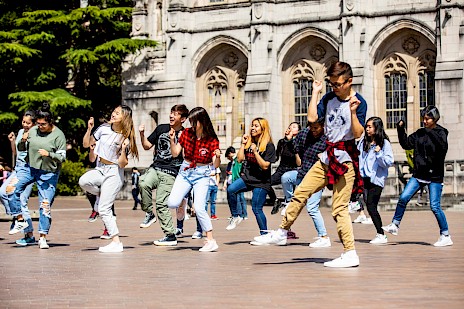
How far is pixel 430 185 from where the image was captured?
1517 cm

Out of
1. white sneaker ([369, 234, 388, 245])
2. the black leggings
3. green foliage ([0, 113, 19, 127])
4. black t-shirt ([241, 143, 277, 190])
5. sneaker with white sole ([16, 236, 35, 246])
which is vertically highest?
green foliage ([0, 113, 19, 127])

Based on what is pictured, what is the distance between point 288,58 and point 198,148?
26.6 metres

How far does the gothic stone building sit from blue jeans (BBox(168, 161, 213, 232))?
21.4m

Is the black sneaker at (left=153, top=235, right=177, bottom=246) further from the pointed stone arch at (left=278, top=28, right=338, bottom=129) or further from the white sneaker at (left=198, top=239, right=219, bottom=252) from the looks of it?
the pointed stone arch at (left=278, top=28, right=338, bottom=129)

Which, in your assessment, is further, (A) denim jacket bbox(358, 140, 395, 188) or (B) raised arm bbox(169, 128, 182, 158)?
(A) denim jacket bbox(358, 140, 395, 188)

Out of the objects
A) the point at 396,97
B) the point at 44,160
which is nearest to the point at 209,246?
the point at 44,160

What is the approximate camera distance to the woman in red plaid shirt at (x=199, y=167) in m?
14.1

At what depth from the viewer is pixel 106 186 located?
1427 cm

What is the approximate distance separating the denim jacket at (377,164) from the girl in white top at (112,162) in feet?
12.6

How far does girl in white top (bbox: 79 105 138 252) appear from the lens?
14203 millimetres

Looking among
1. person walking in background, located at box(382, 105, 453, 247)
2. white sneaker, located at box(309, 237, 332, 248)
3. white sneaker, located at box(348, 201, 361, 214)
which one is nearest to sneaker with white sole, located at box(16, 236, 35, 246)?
white sneaker, located at box(309, 237, 332, 248)

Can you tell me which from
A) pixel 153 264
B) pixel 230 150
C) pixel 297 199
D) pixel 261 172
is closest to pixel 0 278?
pixel 153 264

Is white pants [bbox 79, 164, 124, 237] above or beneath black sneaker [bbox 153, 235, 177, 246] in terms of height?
above

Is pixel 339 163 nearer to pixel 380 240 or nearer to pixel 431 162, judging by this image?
pixel 431 162
